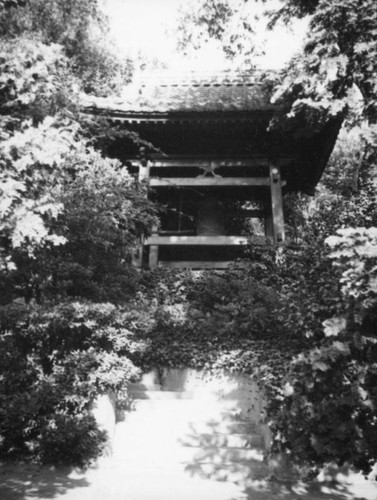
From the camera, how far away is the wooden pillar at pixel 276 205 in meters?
9.09

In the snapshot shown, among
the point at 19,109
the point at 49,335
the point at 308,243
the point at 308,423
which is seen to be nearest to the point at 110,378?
the point at 49,335

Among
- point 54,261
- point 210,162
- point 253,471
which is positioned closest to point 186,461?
point 253,471

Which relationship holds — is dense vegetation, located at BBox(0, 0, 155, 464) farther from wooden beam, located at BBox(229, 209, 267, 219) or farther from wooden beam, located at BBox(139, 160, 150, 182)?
wooden beam, located at BBox(229, 209, 267, 219)

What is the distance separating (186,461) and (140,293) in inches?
155

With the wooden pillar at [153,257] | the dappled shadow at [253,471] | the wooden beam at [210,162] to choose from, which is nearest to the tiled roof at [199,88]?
the wooden beam at [210,162]

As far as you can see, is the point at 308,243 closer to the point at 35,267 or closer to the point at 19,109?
the point at 35,267

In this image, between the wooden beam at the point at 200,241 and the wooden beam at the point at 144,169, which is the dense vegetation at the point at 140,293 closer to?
the wooden beam at the point at 200,241

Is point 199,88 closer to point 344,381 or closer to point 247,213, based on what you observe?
point 247,213

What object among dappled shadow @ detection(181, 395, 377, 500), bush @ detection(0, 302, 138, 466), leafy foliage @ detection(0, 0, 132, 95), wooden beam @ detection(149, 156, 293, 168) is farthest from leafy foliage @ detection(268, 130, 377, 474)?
leafy foliage @ detection(0, 0, 132, 95)

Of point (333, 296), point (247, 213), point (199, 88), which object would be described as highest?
point (199, 88)

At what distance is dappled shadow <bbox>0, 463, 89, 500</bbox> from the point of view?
374 cm

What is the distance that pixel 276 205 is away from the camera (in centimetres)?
939

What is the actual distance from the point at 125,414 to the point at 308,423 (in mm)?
3206

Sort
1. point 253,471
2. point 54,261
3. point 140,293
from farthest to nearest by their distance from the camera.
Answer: point 140,293
point 54,261
point 253,471
